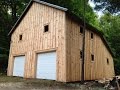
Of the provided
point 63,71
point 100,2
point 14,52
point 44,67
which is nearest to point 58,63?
point 63,71

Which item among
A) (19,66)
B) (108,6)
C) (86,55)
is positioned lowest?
(19,66)

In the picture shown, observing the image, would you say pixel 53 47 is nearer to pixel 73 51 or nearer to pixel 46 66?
pixel 73 51

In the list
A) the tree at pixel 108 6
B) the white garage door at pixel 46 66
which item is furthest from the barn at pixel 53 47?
the tree at pixel 108 6

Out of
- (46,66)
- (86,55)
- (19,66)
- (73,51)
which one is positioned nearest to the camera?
(73,51)

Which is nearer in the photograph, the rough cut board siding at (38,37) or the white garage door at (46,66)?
the rough cut board siding at (38,37)

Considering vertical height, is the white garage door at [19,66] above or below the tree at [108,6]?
below

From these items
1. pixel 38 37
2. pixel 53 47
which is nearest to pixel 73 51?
pixel 53 47

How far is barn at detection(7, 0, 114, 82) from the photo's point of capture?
52.4 feet

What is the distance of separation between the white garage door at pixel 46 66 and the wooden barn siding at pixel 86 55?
1496 millimetres

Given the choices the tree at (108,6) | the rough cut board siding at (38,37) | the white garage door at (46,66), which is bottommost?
→ the white garage door at (46,66)

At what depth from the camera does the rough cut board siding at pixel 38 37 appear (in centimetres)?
1602

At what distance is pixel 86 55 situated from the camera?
728 inches

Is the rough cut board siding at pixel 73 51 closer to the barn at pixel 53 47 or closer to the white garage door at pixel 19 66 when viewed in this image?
the barn at pixel 53 47

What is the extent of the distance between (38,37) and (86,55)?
4.78 metres
